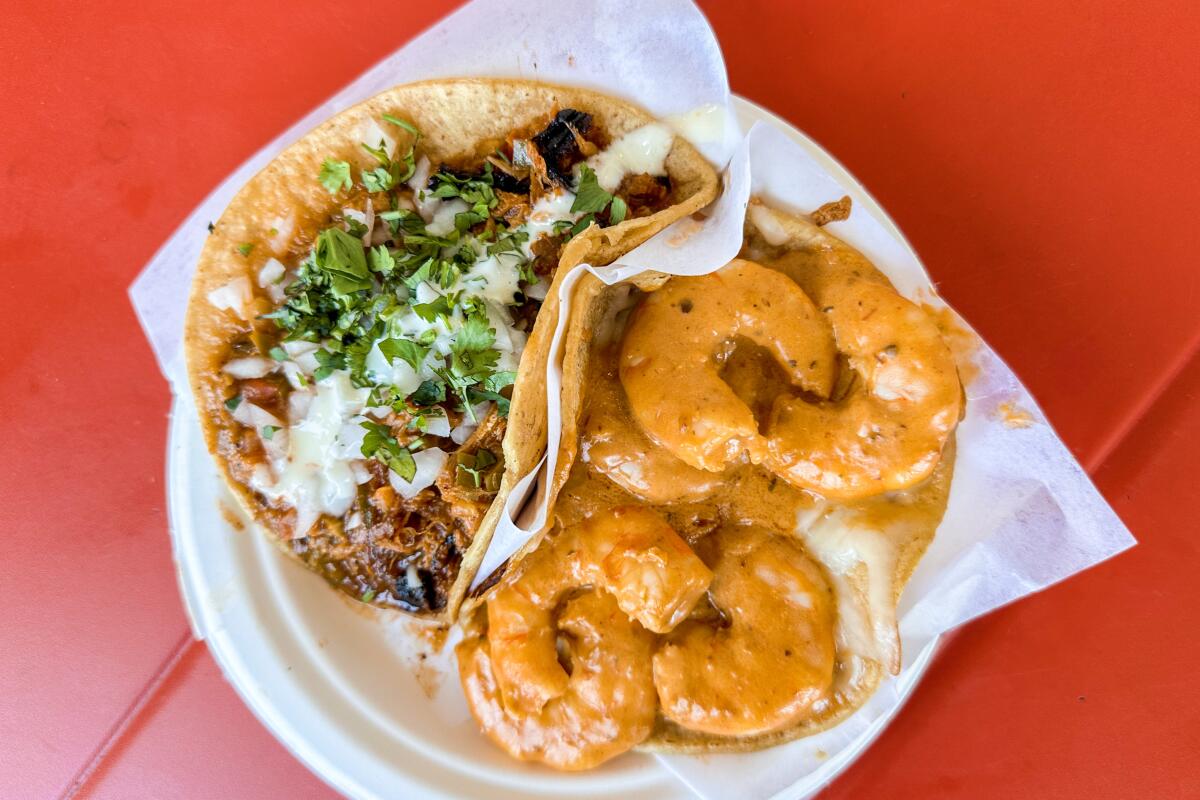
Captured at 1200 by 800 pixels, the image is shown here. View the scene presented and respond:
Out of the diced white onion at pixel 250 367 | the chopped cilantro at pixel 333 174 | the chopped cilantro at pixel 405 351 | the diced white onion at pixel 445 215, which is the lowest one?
the diced white onion at pixel 250 367

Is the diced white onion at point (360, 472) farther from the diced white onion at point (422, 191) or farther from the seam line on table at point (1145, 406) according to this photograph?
the seam line on table at point (1145, 406)

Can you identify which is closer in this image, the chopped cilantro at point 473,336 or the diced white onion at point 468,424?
the chopped cilantro at point 473,336

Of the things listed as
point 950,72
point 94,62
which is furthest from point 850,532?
point 94,62

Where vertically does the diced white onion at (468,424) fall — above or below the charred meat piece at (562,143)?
below

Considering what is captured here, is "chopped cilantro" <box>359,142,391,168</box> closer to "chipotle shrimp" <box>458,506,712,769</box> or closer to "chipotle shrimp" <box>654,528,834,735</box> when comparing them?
"chipotle shrimp" <box>458,506,712,769</box>

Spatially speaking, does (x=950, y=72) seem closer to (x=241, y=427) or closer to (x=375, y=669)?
(x=241, y=427)

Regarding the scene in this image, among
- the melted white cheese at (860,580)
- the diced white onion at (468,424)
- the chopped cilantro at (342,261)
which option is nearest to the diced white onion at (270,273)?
the chopped cilantro at (342,261)

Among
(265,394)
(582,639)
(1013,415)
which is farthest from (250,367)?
(1013,415)
